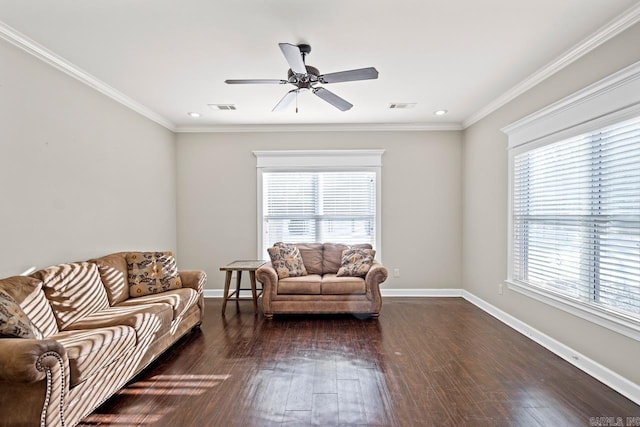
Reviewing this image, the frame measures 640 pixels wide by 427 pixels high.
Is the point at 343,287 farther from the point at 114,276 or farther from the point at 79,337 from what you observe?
the point at 79,337

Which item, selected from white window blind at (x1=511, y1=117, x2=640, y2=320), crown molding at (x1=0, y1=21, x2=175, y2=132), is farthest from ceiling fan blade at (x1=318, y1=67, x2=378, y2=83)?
crown molding at (x1=0, y1=21, x2=175, y2=132)

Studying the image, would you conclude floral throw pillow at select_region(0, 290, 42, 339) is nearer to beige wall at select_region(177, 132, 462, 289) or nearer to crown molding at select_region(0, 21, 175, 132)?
crown molding at select_region(0, 21, 175, 132)

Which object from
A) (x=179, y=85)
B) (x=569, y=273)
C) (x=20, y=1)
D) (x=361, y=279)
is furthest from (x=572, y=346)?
(x=20, y=1)

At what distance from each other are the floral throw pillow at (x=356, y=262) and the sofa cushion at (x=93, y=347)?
2780 mm

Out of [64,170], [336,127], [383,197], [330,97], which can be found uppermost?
[336,127]

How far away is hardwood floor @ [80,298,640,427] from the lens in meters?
2.23

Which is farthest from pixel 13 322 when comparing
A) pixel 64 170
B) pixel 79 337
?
pixel 64 170

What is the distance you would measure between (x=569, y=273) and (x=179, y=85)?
4.47 meters

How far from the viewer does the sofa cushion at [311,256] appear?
16.3 ft

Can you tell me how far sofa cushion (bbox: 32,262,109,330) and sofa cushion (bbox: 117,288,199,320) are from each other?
271 millimetres

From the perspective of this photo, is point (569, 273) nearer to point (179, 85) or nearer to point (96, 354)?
point (96, 354)

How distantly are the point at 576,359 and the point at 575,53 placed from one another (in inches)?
107

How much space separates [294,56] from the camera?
2404 millimetres

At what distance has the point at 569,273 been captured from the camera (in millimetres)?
3062
